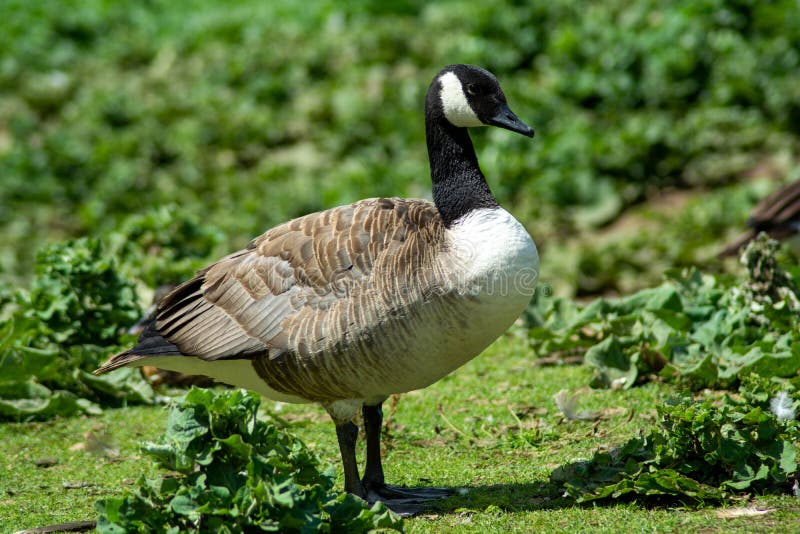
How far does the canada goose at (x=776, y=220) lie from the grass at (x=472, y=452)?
1.89m

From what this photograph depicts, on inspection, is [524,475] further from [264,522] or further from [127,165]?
[127,165]

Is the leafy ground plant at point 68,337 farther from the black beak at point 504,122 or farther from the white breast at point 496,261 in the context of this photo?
the black beak at point 504,122

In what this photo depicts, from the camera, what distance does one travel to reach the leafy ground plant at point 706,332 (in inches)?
244

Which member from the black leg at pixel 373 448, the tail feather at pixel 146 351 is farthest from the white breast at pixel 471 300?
the tail feather at pixel 146 351

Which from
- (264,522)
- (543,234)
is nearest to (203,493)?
(264,522)

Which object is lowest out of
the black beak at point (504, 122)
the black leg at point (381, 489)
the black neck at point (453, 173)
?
the black leg at point (381, 489)

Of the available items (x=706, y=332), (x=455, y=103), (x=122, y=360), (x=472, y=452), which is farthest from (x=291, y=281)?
(x=706, y=332)

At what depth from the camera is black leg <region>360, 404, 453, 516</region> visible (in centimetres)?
511

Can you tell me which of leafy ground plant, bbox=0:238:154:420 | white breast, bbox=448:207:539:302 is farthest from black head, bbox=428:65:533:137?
leafy ground plant, bbox=0:238:154:420

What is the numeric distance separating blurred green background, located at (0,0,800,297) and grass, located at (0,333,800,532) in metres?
2.12

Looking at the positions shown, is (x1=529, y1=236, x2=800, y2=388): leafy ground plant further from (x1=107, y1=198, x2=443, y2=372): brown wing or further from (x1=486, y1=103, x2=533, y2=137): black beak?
(x1=107, y1=198, x2=443, y2=372): brown wing

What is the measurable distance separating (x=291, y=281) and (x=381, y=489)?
1.18 meters

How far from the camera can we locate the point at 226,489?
405cm

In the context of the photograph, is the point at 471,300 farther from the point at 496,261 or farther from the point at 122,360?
the point at 122,360
